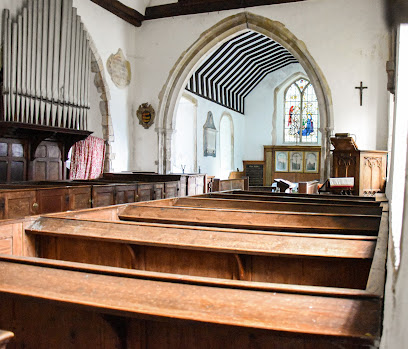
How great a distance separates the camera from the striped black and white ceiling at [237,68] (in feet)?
35.8

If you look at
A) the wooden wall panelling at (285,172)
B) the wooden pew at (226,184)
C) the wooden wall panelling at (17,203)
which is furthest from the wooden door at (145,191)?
the wooden wall panelling at (285,172)

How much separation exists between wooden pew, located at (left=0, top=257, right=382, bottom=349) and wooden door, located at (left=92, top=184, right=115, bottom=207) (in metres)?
3.47

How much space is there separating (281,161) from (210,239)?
13.3 m

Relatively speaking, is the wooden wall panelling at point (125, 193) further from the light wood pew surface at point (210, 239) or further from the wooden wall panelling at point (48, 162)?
the light wood pew surface at point (210, 239)

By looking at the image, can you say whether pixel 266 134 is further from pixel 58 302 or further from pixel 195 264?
pixel 58 302

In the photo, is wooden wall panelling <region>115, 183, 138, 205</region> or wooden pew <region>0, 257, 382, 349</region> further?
wooden wall panelling <region>115, 183, 138, 205</region>

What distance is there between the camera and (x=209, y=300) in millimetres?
1132

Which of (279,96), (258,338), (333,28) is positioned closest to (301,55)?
(333,28)

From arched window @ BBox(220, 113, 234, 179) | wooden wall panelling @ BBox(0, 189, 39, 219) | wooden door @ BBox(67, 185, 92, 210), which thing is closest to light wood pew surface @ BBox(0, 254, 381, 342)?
wooden wall panelling @ BBox(0, 189, 39, 219)

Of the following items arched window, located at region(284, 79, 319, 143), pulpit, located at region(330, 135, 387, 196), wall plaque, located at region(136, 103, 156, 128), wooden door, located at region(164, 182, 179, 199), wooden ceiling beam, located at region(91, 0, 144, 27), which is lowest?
wooden door, located at region(164, 182, 179, 199)

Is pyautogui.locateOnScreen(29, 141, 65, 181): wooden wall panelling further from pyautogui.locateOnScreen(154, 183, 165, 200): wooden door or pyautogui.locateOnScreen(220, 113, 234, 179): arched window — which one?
pyautogui.locateOnScreen(220, 113, 234, 179): arched window

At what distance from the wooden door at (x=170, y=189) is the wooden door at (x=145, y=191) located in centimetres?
40

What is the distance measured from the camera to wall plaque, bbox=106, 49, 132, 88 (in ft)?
28.1

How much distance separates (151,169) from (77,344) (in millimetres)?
8044
